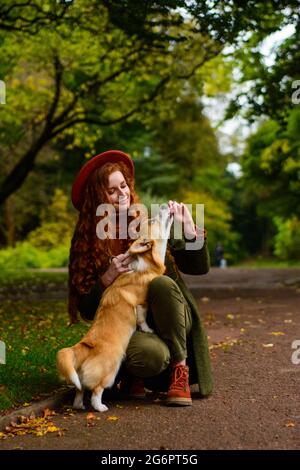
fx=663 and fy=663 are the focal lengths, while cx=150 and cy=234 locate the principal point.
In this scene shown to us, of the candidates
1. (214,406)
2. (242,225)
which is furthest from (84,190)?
(242,225)

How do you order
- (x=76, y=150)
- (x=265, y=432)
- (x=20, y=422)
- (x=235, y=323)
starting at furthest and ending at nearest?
→ (x=76, y=150) < (x=235, y=323) < (x=20, y=422) < (x=265, y=432)

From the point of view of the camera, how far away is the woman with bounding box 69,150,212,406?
512 cm

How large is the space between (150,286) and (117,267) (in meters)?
0.31

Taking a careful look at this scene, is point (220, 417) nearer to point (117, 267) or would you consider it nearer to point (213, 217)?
Answer: point (117, 267)

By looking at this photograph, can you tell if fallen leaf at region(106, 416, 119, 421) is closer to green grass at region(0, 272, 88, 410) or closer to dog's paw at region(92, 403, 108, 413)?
dog's paw at region(92, 403, 108, 413)

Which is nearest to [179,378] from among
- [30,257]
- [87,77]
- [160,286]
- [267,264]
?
[160,286]

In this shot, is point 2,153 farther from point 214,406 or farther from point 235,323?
point 214,406

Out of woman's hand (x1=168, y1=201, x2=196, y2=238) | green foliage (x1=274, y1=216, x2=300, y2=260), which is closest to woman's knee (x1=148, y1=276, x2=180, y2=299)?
woman's hand (x1=168, y1=201, x2=196, y2=238)

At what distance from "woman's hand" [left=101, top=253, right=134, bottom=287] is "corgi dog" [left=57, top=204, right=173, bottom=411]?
4 cm

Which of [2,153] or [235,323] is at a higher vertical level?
[2,153]

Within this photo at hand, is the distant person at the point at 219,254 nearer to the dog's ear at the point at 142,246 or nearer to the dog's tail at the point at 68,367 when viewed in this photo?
the dog's ear at the point at 142,246

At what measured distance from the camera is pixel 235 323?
11.0 metres

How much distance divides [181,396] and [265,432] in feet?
2.90

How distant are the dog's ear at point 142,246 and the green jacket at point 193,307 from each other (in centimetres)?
50
